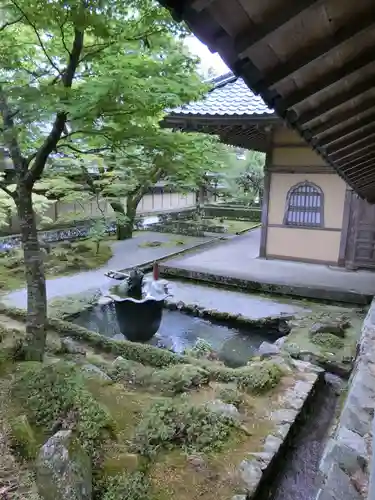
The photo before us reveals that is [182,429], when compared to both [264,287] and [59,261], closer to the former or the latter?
[264,287]

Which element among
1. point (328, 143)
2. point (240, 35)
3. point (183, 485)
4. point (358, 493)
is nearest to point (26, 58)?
point (328, 143)

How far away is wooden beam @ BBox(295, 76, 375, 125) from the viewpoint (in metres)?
1.27

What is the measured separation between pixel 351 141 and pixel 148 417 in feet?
8.90

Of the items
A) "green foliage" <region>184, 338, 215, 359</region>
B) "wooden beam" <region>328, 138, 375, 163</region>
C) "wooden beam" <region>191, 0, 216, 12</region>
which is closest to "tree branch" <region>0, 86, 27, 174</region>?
"wooden beam" <region>328, 138, 375, 163</region>

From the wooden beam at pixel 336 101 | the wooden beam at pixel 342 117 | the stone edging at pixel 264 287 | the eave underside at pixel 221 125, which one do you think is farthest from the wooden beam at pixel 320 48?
the stone edging at pixel 264 287

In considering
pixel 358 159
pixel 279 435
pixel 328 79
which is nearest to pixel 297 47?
pixel 328 79

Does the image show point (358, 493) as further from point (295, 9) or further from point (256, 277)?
point (256, 277)

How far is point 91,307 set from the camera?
6.84 metres

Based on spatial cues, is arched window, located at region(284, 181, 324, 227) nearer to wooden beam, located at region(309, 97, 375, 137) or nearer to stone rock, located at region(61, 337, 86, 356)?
stone rock, located at region(61, 337, 86, 356)

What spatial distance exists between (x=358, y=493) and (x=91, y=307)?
5435mm

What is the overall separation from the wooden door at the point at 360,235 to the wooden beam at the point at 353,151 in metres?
6.12

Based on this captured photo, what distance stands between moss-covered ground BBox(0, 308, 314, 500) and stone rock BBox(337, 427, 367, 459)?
2.32ft

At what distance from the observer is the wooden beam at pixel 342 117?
58.4 inches

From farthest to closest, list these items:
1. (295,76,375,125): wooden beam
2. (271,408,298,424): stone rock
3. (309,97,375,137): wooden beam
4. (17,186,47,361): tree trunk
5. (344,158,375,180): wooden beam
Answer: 1. (17,186,47,361): tree trunk
2. (271,408,298,424): stone rock
3. (344,158,375,180): wooden beam
4. (309,97,375,137): wooden beam
5. (295,76,375,125): wooden beam
